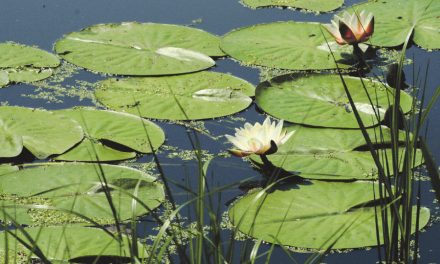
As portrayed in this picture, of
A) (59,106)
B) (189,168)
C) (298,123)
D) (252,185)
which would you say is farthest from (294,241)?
(59,106)

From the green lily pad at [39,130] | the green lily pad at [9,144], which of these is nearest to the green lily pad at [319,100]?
the green lily pad at [39,130]

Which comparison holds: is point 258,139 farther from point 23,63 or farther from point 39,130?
point 23,63

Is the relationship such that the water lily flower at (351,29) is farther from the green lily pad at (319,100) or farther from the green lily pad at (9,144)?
the green lily pad at (9,144)

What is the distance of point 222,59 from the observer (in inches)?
156

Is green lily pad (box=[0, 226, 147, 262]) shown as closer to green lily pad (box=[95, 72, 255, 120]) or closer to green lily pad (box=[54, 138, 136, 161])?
green lily pad (box=[54, 138, 136, 161])

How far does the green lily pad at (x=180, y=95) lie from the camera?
3.41 m

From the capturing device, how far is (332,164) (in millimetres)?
2969

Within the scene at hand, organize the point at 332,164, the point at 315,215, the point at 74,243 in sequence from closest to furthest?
the point at 74,243 → the point at 315,215 → the point at 332,164

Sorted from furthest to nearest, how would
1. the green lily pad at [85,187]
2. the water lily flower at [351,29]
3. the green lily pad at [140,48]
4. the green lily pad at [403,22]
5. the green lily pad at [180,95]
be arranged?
1. the green lily pad at [403,22]
2. the green lily pad at [140,48]
3. the water lily flower at [351,29]
4. the green lily pad at [180,95]
5. the green lily pad at [85,187]

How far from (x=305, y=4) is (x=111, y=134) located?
5.77 feet

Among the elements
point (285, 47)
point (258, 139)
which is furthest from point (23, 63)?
point (258, 139)

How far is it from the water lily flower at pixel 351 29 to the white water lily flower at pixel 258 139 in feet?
3.19

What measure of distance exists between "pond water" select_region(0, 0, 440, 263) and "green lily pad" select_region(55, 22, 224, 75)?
78 mm

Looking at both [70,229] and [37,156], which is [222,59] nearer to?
[37,156]
